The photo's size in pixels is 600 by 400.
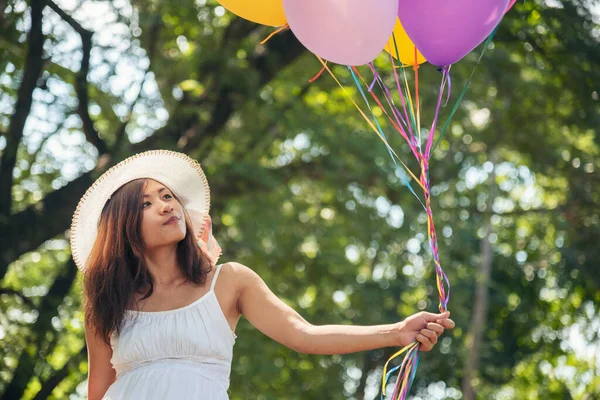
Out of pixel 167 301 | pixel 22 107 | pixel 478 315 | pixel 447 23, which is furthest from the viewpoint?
pixel 478 315

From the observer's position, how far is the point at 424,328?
252 centimetres

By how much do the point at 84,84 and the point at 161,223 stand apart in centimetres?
446

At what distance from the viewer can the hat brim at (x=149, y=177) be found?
2.96m

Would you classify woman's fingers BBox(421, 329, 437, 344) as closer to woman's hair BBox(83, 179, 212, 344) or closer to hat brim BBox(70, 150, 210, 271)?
woman's hair BBox(83, 179, 212, 344)

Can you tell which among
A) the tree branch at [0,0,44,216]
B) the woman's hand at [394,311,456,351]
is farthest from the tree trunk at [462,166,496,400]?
the woman's hand at [394,311,456,351]

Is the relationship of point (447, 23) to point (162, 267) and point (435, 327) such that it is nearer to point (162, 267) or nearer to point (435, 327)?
point (435, 327)

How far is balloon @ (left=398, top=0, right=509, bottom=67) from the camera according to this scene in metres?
3.08

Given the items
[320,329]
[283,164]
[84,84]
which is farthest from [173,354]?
[283,164]

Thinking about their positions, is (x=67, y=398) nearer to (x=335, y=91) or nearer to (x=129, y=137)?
(x=129, y=137)

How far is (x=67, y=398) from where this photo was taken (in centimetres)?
802

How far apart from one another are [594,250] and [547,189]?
121 cm

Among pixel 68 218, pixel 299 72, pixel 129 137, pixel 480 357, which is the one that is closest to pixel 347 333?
pixel 68 218

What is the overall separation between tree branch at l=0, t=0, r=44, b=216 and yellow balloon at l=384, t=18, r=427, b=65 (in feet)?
11.3

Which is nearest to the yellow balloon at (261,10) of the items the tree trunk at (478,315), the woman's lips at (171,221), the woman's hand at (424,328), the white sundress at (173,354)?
the woman's lips at (171,221)
